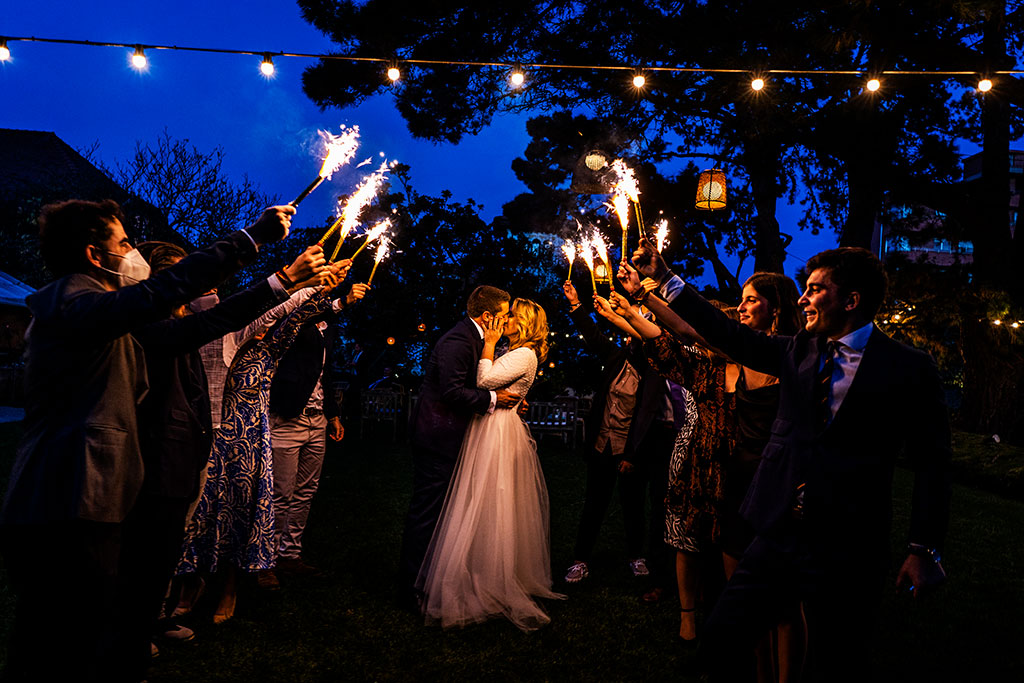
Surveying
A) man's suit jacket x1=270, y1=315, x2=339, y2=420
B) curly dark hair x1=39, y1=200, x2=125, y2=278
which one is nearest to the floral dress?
man's suit jacket x1=270, y1=315, x2=339, y2=420

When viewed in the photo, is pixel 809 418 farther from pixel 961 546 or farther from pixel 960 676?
pixel 961 546

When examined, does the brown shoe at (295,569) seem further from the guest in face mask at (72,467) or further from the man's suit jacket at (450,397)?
the guest in face mask at (72,467)

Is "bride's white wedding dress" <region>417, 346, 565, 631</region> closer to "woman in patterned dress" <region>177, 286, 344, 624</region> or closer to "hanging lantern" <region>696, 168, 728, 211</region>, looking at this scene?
"woman in patterned dress" <region>177, 286, 344, 624</region>

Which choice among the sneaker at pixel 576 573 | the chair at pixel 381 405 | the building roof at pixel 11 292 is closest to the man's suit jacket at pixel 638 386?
the sneaker at pixel 576 573

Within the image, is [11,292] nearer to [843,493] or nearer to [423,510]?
[423,510]

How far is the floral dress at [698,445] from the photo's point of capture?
375cm

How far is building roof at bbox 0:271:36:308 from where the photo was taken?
1648 centimetres

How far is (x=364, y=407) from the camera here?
1480 centimetres

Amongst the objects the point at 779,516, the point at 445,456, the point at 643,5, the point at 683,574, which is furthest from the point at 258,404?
the point at 643,5

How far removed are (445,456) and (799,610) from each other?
7.99ft

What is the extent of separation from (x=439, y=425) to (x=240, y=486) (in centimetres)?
131

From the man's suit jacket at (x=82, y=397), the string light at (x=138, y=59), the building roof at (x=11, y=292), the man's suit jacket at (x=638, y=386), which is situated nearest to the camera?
the man's suit jacket at (x=82, y=397)

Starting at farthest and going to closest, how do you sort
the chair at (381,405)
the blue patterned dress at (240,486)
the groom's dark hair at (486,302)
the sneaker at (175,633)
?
the chair at (381,405) → the groom's dark hair at (486,302) → the blue patterned dress at (240,486) → the sneaker at (175,633)

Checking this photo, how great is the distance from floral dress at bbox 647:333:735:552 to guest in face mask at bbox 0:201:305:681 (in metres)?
2.44
